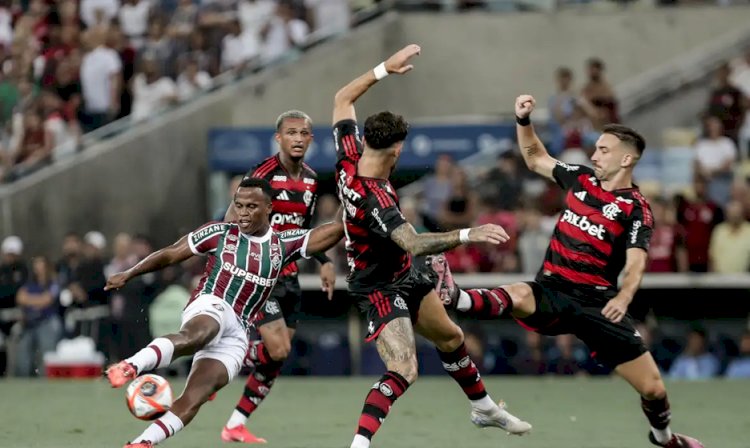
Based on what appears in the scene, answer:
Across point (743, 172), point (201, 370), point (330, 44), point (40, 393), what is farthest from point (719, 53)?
point (201, 370)

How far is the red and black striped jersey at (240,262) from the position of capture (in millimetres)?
10703

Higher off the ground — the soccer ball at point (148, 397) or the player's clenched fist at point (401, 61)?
the player's clenched fist at point (401, 61)

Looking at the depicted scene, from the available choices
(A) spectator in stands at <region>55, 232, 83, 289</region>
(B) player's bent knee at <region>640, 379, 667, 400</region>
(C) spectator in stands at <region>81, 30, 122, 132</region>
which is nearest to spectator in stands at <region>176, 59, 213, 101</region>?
(C) spectator in stands at <region>81, 30, 122, 132</region>

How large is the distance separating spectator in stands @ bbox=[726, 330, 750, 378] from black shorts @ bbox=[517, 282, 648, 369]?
30.2 feet

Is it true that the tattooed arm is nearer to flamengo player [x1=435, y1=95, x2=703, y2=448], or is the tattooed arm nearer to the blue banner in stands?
flamengo player [x1=435, y1=95, x2=703, y2=448]

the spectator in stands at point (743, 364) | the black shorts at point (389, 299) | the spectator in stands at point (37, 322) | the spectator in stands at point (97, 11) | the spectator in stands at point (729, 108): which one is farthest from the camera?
the spectator in stands at point (97, 11)

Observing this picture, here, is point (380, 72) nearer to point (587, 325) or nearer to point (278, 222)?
point (278, 222)

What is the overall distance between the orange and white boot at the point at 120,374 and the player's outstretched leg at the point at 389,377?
64.4 inches

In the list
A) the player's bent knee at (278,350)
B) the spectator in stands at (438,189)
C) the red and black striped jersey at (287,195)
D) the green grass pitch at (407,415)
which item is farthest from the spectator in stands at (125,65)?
the player's bent knee at (278,350)

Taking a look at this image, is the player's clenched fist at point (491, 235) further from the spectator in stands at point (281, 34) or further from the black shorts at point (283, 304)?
the spectator in stands at point (281, 34)

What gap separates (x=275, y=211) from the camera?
12969mm

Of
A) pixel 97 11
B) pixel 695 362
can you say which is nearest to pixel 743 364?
pixel 695 362

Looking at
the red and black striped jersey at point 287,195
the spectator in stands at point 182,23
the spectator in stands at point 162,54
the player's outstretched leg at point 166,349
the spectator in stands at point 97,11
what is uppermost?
the spectator in stands at point 97,11

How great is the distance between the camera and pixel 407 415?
15.0 m
